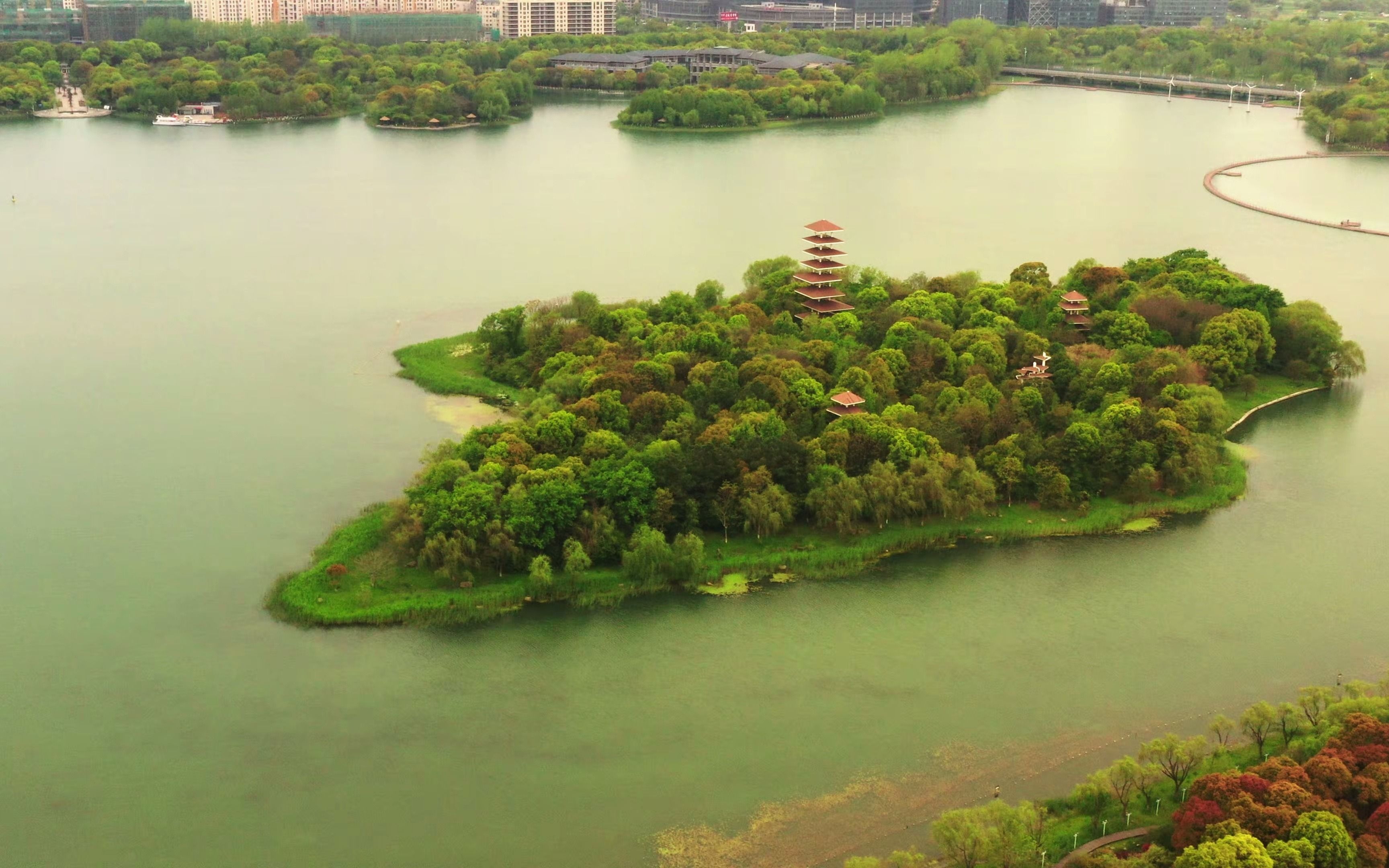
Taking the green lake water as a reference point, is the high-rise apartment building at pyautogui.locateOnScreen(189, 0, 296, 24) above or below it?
above

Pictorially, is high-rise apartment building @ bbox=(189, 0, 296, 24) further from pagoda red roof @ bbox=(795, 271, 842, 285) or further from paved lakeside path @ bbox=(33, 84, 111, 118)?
pagoda red roof @ bbox=(795, 271, 842, 285)

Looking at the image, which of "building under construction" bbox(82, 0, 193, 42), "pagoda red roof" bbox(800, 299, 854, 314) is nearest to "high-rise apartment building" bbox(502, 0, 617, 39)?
"building under construction" bbox(82, 0, 193, 42)

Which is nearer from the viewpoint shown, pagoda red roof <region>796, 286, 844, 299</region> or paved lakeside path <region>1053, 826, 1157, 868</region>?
paved lakeside path <region>1053, 826, 1157, 868</region>

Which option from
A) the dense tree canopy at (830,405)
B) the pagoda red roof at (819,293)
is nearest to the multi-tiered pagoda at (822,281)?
the pagoda red roof at (819,293)

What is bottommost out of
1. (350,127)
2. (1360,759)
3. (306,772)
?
(306,772)

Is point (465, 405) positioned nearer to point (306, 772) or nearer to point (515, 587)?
point (515, 587)

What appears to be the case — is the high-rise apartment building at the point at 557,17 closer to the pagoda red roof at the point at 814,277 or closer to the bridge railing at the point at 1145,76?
the bridge railing at the point at 1145,76

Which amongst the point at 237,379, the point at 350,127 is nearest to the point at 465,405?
the point at 237,379
